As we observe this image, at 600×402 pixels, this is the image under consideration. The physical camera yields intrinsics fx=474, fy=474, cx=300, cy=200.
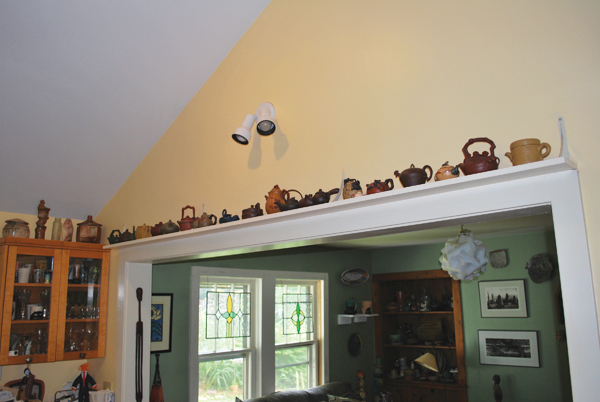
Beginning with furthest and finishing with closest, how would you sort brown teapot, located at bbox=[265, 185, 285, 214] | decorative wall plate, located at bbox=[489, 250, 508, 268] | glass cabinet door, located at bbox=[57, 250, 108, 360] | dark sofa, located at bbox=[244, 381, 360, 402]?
decorative wall plate, located at bbox=[489, 250, 508, 268]
dark sofa, located at bbox=[244, 381, 360, 402]
glass cabinet door, located at bbox=[57, 250, 108, 360]
brown teapot, located at bbox=[265, 185, 285, 214]

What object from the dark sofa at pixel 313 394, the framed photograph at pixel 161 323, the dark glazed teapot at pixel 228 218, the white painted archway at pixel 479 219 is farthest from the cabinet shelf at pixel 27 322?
the dark sofa at pixel 313 394

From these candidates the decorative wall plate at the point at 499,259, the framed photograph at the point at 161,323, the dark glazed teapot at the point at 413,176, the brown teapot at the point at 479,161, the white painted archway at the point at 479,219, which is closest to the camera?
the white painted archway at the point at 479,219

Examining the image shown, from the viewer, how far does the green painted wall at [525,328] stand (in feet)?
18.8

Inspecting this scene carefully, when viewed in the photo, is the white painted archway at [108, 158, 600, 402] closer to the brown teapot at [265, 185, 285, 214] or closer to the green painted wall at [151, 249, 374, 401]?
the brown teapot at [265, 185, 285, 214]

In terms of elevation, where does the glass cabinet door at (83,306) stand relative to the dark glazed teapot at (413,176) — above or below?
below

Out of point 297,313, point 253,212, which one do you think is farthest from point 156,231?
point 297,313

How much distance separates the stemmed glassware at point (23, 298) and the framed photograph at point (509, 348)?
209 inches

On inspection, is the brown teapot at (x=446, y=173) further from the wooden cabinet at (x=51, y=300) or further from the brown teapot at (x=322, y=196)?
the wooden cabinet at (x=51, y=300)

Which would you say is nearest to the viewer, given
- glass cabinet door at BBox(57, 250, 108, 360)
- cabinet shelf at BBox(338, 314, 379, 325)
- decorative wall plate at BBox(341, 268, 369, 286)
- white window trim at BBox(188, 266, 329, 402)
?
glass cabinet door at BBox(57, 250, 108, 360)

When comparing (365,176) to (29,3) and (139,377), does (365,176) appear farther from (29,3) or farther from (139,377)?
(139,377)

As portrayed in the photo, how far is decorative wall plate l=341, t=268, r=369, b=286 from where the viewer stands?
683 centimetres

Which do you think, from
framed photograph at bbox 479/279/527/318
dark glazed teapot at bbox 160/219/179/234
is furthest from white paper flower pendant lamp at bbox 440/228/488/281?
framed photograph at bbox 479/279/527/318

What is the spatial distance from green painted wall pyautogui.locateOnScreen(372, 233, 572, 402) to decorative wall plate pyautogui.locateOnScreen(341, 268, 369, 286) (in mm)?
1413

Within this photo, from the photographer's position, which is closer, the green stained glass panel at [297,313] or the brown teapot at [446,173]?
the brown teapot at [446,173]
